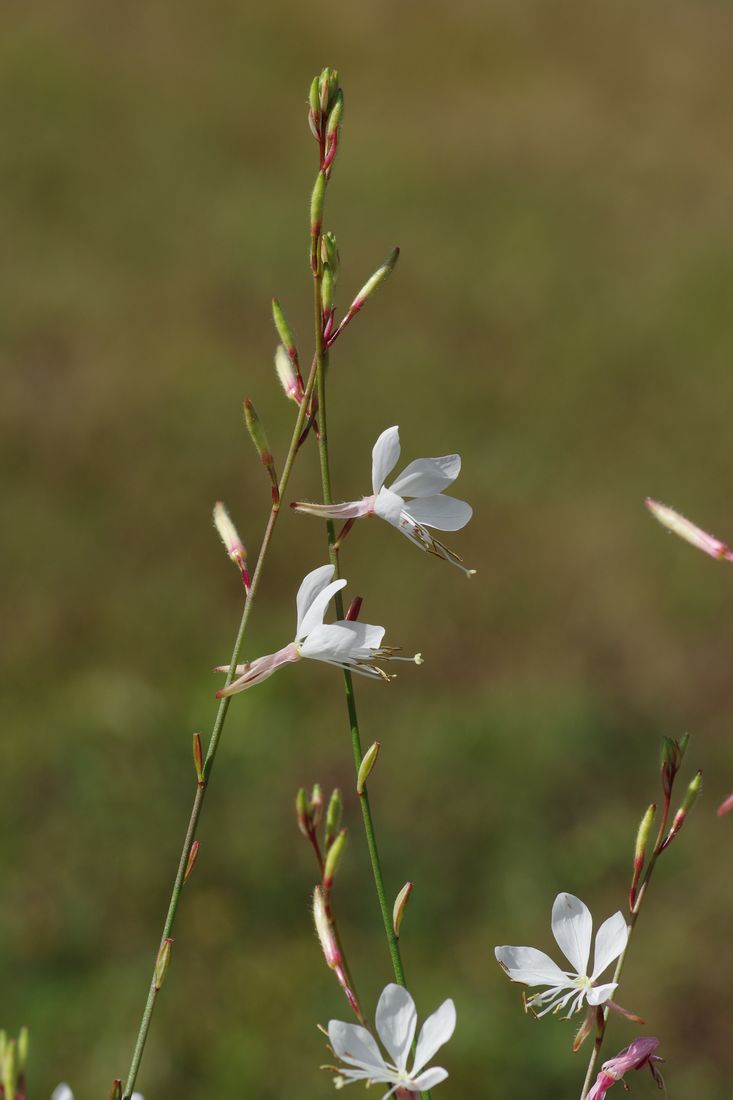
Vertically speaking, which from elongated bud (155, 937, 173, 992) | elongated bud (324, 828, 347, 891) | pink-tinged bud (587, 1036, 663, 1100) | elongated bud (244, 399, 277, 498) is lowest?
elongated bud (155, 937, 173, 992)

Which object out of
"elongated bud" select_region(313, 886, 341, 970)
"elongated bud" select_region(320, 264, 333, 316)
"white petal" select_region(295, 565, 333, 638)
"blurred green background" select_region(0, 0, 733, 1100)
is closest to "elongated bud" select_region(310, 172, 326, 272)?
"elongated bud" select_region(320, 264, 333, 316)

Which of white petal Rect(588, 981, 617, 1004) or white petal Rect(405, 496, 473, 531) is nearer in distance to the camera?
white petal Rect(588, 981, 617, 1004)

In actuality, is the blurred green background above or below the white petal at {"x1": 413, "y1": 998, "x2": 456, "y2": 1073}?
below

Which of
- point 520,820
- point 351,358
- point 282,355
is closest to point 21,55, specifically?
point 351,358

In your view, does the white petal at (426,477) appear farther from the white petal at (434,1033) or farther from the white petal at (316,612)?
the white petal at (434,1033)

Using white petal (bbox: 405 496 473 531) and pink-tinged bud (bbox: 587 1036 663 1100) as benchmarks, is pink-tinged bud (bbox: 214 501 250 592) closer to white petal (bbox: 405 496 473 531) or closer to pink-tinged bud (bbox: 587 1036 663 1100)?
white petal (bbox: 405 496 473 531)

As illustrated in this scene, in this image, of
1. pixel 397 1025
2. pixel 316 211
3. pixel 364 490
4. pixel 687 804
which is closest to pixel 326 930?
pixel 397 1025
